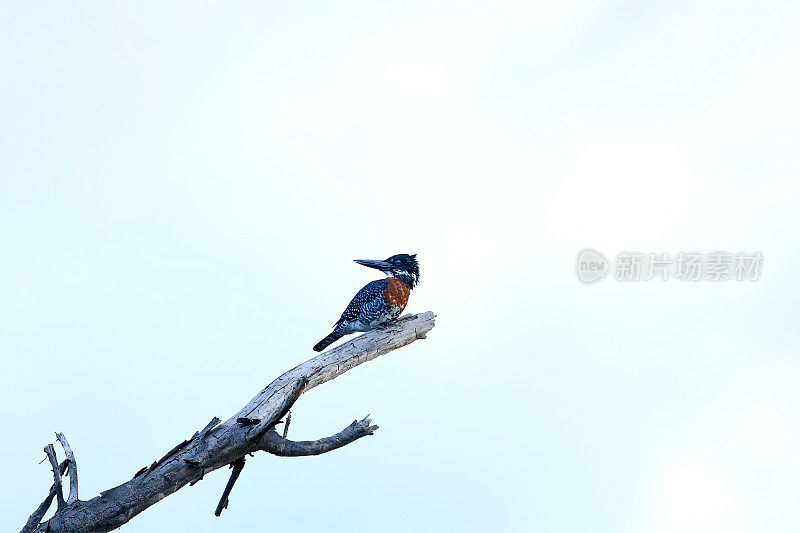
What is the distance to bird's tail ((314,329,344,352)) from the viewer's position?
401 inches

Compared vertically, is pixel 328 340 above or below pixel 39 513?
above

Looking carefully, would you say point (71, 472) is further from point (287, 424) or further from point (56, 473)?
point (287, 424)

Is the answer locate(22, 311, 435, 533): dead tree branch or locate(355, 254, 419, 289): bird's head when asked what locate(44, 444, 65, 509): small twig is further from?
locate(355, 254, 419, 289): bird's head

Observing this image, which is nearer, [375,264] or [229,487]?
[229,487]

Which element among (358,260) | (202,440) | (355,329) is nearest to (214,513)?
(202,440)

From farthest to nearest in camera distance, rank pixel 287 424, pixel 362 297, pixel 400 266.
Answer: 1. pixel 400 266
2. pixel 362 297
3. pixel 287 424

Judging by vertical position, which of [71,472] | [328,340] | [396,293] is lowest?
[71,472]

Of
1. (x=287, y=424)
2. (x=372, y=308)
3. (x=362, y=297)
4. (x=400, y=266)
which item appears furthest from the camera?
(x=400, y=266)

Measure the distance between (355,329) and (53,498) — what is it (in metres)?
4.16

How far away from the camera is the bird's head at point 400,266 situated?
10875 mm

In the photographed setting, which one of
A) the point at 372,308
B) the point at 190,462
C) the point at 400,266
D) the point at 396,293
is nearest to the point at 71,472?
the point at 190,462

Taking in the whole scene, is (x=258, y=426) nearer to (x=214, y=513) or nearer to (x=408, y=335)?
(x=214, y=513)

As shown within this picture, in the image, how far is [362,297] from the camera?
407 inches

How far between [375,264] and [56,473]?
16.2ft
